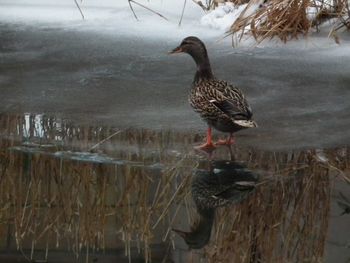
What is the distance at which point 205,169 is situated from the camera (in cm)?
623

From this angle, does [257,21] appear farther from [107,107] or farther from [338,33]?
[107,107]

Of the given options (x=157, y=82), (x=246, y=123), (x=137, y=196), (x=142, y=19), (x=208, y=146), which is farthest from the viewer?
(x=142, y=19)

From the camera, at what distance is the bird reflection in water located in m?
5.28

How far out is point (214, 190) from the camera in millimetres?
5836

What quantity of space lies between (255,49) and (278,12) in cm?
38

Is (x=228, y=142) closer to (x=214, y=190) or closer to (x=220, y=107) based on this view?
(x=220, y=107)

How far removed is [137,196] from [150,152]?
2.41ft

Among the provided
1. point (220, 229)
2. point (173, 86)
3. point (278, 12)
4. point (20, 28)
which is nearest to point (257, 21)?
point (278, 12)

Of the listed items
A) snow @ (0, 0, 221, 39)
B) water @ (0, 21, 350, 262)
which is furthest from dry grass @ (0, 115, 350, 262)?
snow @ (0, 0, 221, 39)

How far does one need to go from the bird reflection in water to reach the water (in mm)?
46

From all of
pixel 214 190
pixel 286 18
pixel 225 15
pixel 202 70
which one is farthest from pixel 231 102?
pixel 225 15

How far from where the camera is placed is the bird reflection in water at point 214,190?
17.3 feet

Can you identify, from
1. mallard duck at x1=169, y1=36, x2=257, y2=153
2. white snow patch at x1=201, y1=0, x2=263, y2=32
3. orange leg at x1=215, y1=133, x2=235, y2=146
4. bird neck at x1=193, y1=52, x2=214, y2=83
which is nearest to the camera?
mallard duck at x1=169, y1=36, x2=257, y2=153

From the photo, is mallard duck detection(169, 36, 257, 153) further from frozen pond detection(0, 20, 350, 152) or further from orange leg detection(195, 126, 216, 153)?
frozen pond detection(0, 20, 350, 152)
